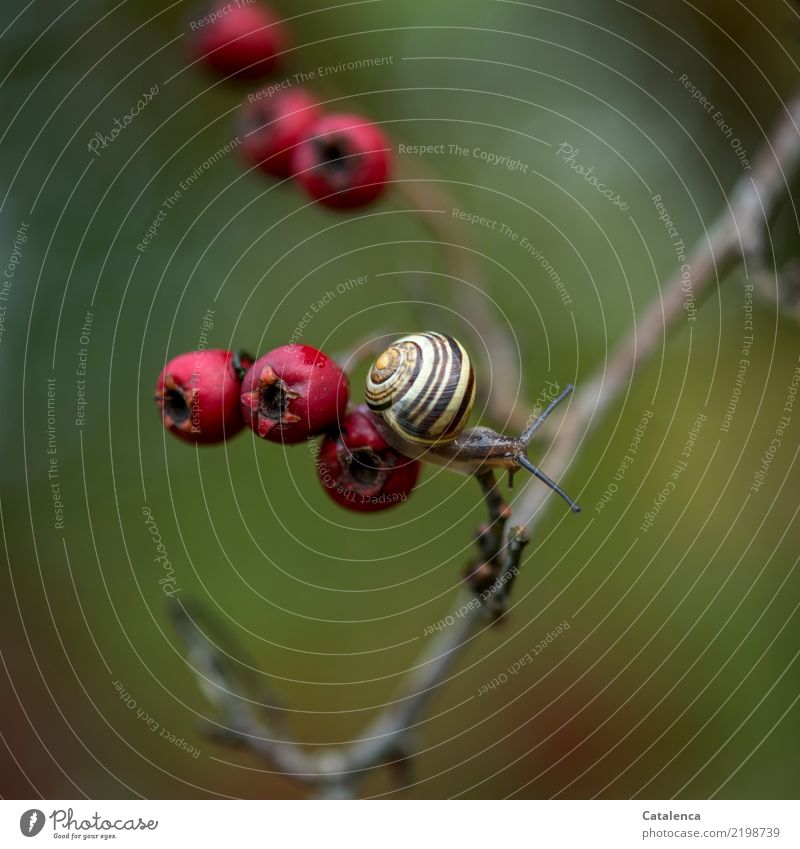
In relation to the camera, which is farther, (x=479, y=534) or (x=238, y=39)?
(x=238, y=39)

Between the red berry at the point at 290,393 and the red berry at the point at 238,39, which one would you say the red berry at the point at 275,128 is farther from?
the red berry at the point at 290,393

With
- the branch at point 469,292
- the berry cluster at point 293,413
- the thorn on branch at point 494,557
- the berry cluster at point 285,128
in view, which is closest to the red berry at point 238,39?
the berry cluster at point 285,128

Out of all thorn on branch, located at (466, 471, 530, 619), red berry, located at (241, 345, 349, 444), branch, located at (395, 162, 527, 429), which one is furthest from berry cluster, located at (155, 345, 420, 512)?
branch, located at (395, 162, 527, 429)

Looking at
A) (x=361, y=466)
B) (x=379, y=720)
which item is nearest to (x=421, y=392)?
(x=361, y=466)

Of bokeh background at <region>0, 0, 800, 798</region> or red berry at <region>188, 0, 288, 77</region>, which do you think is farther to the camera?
bokeh background at <region>0, 0, 800, 798</region>

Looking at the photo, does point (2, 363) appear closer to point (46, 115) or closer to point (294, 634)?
point (46, 115)

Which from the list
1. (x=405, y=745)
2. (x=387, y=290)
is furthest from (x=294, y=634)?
(x=387, y=290)

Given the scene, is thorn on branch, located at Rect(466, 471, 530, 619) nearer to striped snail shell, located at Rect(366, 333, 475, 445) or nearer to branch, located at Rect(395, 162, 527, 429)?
striped snail shell, located at Rect(366, 333, 475, 445)

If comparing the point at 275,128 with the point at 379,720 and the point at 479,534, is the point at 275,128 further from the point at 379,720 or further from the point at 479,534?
the point at 379,720
